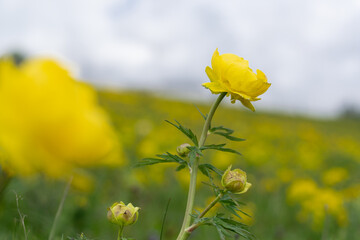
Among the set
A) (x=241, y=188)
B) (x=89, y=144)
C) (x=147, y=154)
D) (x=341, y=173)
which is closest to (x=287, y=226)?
(x=341, y=173)

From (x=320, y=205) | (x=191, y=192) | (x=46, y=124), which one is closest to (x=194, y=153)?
(x=191, y=192)

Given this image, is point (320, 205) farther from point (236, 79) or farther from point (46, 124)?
point (46, 124)

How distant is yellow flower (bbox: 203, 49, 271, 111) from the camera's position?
2.10 feet

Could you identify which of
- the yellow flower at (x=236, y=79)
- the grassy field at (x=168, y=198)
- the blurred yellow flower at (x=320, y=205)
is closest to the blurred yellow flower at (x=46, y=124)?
the grassy field at (x=168, y=198)

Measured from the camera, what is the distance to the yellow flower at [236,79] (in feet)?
2.10

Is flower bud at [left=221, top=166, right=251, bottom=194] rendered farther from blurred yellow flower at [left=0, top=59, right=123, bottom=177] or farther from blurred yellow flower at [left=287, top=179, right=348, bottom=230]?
blurred yellow flower at [left=287, top=179, right=348, bottom=230]

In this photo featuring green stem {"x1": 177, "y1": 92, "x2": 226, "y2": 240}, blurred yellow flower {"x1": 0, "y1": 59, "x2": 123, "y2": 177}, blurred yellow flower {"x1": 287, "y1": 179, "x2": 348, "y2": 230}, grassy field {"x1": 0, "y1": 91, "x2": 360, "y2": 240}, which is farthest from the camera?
blurred yellow flower {"x1": 287, "y1": 179, "x2": 348, "y2": 230}

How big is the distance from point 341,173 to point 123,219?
9.12ft

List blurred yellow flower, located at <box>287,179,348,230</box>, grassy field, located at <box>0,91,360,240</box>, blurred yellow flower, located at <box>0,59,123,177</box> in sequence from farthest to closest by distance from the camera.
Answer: blurred yellow flower, located at <box>287,179,348,230</box> → grassy field, located at <box>0,91,360,240</box> → blurred yellow flower, located at <box>0,59,123,177</box>

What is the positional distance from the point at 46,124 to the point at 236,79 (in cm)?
36

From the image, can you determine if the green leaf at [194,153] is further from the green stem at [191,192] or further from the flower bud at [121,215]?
the flower bud at [121,215]

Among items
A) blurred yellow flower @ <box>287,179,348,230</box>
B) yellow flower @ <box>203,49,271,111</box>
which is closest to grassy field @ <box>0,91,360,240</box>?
blurred yellow flower @ <box>287,179,348,230</box>

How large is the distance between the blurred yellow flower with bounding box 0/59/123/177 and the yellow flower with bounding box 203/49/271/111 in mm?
295

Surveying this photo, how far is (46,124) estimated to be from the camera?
409mm
